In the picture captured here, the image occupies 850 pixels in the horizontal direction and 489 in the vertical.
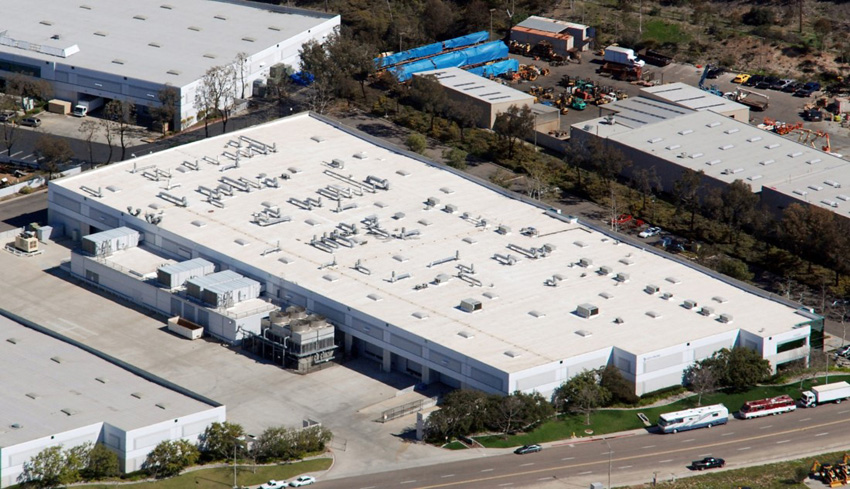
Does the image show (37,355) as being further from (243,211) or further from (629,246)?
(629,246)

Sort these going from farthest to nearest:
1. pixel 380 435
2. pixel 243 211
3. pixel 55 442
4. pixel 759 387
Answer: pixel 243 211, pixel 759 387, pixel 380 435, pixel 55 442

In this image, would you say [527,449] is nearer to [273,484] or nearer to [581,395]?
[581,395]

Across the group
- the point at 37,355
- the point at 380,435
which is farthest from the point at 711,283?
the point at 37,355

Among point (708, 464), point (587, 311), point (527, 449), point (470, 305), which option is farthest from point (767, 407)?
point (470, 305)

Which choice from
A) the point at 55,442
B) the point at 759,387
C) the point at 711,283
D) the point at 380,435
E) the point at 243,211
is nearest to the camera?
the point at 55,442

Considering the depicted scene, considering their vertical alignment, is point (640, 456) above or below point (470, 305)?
below

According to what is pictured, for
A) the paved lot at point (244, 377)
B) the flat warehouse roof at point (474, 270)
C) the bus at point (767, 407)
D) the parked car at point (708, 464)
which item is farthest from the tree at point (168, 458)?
the bus at point (767, 407)

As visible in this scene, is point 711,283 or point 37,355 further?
point 711,283
